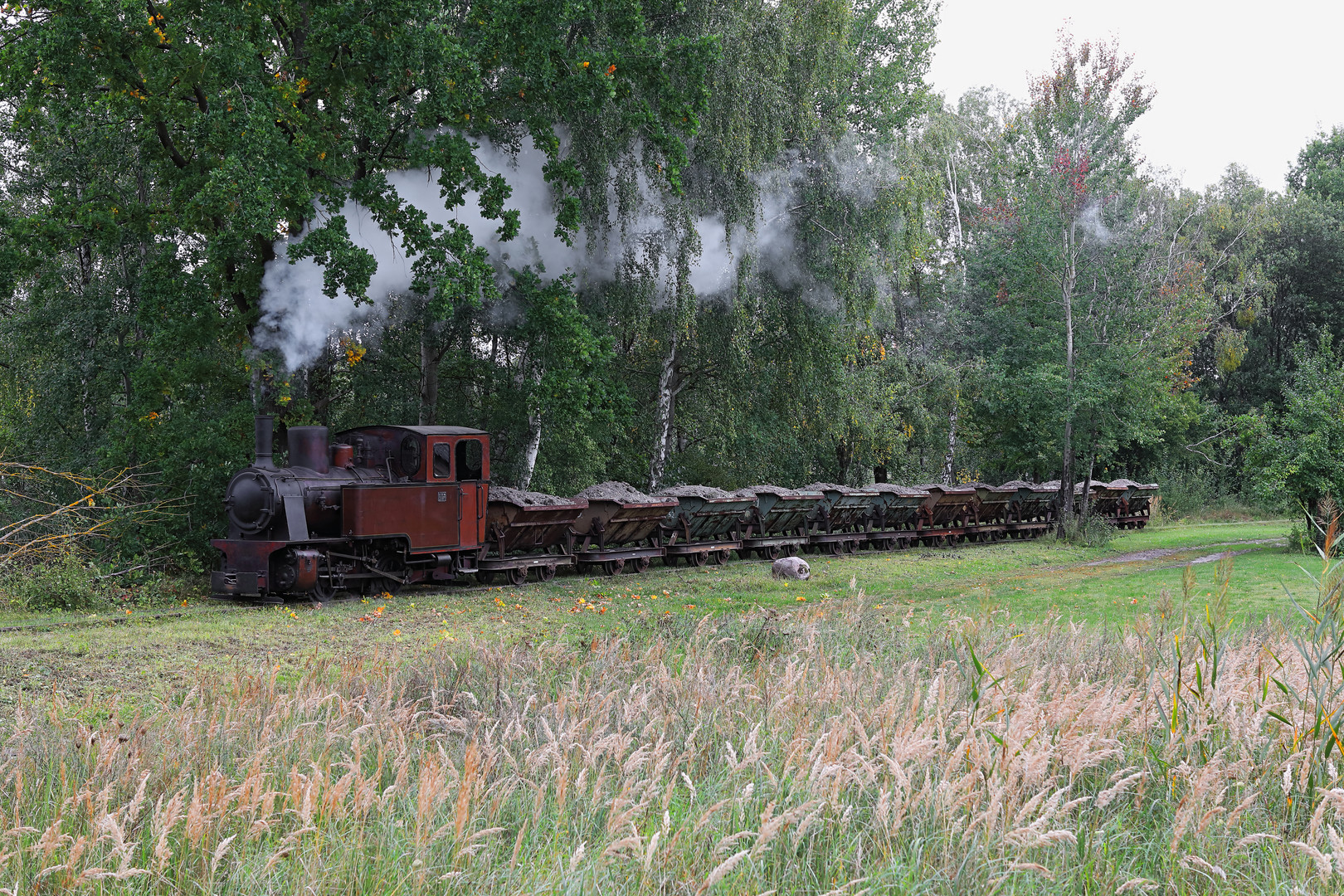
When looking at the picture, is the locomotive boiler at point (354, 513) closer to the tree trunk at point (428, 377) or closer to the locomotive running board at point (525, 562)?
the locomotive running board at point (525, 562)

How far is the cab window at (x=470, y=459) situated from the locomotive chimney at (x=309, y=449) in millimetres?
2132

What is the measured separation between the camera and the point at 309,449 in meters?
15.6

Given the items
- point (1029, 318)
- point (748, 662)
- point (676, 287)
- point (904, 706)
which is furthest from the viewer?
point (1029, 318)

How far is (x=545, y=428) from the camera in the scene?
22828mm

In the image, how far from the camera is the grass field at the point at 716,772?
317 centimetres

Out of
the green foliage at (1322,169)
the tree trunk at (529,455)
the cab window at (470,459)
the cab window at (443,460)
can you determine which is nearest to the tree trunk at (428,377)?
the tree trunk at (529,455)

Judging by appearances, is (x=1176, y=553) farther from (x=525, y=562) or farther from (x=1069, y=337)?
(x=525, y=562)

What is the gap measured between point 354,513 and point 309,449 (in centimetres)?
142

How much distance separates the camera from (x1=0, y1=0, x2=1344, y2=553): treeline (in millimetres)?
16297

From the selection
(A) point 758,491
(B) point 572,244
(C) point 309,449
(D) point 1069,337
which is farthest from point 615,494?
(D) point 1069,337

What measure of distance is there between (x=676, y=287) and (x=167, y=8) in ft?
33.2

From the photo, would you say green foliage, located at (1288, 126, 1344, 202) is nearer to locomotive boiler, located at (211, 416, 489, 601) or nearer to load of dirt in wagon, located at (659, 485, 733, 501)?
load of dirt in wagon, located at (659, 485, 733, 501)

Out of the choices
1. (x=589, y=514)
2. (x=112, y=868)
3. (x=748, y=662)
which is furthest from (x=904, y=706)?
(x=589, y=514)

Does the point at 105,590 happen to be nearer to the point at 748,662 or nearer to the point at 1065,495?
the point at 748,662
